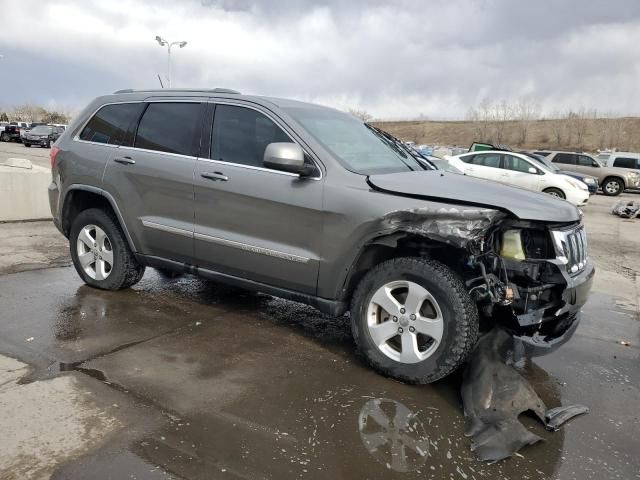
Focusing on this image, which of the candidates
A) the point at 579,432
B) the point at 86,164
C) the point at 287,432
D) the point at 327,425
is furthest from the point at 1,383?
the point at 579,432

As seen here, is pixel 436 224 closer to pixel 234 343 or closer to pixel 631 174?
pixel 234 343

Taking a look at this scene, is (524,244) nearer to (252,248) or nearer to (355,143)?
(355,143)

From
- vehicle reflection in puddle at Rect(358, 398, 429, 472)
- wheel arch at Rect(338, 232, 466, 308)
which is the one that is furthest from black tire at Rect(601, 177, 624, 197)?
vehicle reflection in puddle at Rect(358, 398, 429, 472)

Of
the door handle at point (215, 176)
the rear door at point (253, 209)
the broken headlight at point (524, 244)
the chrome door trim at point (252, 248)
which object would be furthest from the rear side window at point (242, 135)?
the broken headlight at point (524, 244)

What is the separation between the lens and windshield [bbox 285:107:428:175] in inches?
159

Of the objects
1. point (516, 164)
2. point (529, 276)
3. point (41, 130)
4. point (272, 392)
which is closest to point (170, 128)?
point (272, 392)

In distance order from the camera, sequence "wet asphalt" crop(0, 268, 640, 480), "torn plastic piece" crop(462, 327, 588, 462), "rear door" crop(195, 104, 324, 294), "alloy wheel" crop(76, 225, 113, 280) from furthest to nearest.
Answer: "alloy wheel" crop(76, 225, 113, 280) → "rear door" crop(195, 104, 324, 294) → "torn plastic piece" crop(462, 327, 588, 462) → "wet asphalt" crop(0, 268, 640, 480)

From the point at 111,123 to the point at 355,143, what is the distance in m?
2.41

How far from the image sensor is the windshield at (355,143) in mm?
4043

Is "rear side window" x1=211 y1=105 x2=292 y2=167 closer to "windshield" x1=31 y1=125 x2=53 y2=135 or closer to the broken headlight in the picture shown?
the broken headlight

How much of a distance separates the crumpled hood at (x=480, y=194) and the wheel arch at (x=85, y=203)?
8.12ft

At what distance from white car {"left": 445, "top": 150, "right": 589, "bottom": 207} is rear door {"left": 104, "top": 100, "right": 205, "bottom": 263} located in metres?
13.5

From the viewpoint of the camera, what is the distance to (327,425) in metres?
3.07

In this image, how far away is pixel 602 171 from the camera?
2394cm
